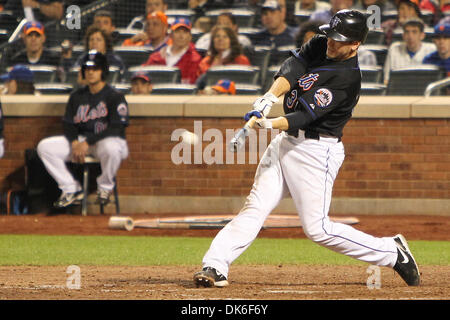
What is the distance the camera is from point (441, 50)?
10.7 meters

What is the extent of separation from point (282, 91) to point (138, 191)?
5.84 m

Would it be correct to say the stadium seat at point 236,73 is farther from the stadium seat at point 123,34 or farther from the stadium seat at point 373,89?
the stadium seat at point 123,34

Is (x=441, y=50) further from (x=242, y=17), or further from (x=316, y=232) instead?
(x=316, y=232)

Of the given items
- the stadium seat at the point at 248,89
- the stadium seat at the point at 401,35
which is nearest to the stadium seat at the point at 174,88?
the stadium seat at the point at 248,89

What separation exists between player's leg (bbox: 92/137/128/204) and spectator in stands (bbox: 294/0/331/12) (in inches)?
146

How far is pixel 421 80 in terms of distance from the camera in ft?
35.7

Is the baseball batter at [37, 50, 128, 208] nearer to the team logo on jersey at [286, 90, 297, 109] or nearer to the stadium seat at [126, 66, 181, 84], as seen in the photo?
the stadium seat at [126, 66, 181, 84]

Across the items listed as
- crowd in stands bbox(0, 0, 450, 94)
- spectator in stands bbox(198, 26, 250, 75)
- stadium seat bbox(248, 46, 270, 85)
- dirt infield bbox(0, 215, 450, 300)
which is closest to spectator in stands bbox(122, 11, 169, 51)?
crowd in stands bbox(0, 0, 450, 94)

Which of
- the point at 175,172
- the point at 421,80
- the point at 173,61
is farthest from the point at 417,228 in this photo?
the point at 173,61

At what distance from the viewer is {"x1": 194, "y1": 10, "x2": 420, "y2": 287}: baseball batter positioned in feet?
17.6

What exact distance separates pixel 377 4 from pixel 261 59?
191 cm

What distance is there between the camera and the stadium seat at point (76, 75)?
A: 1198 cm

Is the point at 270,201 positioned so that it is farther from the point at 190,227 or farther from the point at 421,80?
the point at 421,80

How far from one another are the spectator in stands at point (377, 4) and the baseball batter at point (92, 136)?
3867 millimetres
